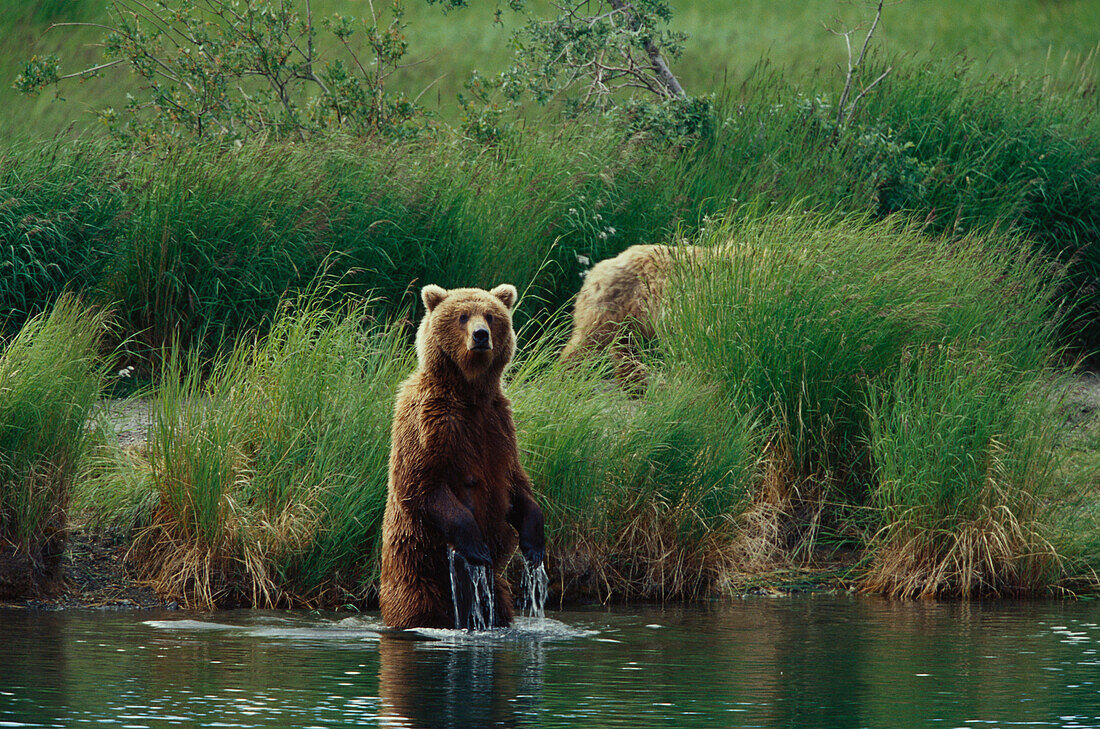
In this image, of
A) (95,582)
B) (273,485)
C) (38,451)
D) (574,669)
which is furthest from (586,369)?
(574,669)

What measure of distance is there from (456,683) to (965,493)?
159 inches

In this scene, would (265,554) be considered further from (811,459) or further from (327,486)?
(811,459)

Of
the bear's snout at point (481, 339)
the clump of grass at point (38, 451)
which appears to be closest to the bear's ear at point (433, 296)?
the bear's snout at point (481, 339)

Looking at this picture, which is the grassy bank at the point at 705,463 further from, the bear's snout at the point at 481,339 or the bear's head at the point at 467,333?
the bear's snout at the point at 481,339

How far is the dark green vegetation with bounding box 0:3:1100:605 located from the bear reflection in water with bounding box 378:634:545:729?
1.60 meters

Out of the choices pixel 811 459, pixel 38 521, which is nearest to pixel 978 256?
pixel 811 459

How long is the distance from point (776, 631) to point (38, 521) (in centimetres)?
401

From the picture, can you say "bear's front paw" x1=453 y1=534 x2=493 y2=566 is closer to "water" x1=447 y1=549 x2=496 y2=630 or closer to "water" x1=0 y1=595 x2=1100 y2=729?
"water" x1=447 y1=549 x2=496 y2=630

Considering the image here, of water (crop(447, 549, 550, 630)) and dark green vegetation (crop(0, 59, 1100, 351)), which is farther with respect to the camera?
dark green vegetation (crop(0, 59, 1100, 351))

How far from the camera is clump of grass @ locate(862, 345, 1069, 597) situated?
8.30 m

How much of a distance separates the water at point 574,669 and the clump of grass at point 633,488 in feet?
1.47

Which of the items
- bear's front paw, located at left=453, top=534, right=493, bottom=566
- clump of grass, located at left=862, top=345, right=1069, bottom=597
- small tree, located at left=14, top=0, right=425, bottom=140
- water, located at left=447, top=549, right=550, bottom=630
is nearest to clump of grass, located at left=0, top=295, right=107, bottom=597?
water, located at left=447, top=549, right=550, bottom=630

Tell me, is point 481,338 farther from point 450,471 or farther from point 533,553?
point 533,553

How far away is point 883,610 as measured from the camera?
7875 millimetres
